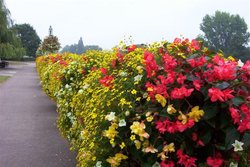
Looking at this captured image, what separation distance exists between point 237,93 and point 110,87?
109cm

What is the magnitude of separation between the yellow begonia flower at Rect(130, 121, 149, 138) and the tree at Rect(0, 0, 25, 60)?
28387 mm

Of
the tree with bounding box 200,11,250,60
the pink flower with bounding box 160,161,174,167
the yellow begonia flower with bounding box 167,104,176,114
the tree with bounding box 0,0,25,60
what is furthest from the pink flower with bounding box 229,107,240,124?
the tree with bounding box 200,11,250,60

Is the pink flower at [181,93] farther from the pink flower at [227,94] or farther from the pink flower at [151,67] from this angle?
the pink flower at [151,67]

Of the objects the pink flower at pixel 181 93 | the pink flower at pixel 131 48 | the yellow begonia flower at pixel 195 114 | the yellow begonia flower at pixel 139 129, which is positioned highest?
the pink flower at pixel 131 48

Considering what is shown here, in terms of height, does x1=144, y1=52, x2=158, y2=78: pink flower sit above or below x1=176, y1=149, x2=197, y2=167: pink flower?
above

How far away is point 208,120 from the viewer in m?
2.16

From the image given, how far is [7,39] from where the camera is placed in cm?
3064

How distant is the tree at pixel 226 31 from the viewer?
75500 mm

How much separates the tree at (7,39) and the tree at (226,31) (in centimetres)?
5115

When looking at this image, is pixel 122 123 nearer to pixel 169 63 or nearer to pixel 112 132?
pixel 112 132

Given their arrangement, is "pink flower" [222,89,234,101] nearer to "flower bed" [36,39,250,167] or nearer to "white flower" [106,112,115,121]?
"flower bed" [36,39,250,167]

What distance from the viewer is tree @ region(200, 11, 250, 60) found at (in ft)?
248

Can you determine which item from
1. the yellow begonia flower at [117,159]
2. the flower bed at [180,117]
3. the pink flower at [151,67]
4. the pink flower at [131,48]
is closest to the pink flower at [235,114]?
the flower bed at [180,117]

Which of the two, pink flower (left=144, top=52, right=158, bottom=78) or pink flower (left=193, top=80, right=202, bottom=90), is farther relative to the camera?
pink flower (left=144, top=52, right=158, bottom=78)
